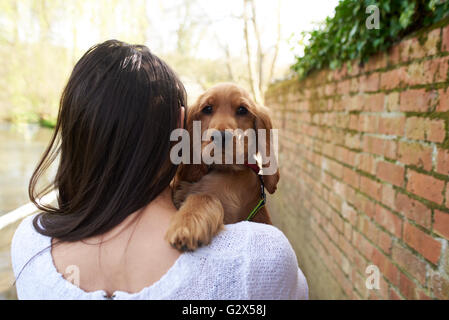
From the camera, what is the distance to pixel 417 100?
175 cm

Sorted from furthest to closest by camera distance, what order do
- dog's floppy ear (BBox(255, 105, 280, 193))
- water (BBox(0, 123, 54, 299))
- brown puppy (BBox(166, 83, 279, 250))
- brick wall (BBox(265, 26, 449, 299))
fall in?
water (BBox(0, 123, 54, 299))
dog's floppy ear (BBox(255, 105, 280, 193))
brown puppy (BBox(166, 83, 279, 250))
brick wall (BBox(265, 26, 449, 299))

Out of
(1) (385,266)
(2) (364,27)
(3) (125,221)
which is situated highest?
(2) (364,27)

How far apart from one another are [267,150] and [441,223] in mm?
1052

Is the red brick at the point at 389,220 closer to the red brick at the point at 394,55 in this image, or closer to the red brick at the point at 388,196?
the red brick at the point at 388,196

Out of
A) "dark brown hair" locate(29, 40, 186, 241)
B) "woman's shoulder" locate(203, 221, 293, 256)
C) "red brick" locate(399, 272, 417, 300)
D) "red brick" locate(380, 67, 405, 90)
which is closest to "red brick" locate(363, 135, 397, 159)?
"red brick" locate(380, 67, 405, 90)

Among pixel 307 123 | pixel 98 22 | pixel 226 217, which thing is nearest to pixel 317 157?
pixel 307 123

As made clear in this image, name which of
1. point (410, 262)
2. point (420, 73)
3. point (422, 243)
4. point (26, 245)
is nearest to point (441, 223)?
point (422, 243)

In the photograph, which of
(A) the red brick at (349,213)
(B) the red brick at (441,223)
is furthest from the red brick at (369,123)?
(B) the red brick at (441,223)

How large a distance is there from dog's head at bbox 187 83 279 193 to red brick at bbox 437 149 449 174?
89 cm

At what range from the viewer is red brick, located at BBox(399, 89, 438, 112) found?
1.62 meters

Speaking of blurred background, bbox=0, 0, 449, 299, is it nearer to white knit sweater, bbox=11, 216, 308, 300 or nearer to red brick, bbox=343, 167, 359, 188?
red brick, bbox=343, 167, 359, 188

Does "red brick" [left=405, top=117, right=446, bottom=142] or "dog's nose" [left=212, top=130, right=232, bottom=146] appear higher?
"red brick" [left=405, top=117, right=446, bottom=142]

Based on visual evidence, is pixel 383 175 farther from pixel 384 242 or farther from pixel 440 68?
pixel 440 68

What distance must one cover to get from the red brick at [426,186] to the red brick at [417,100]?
0.34 metres
